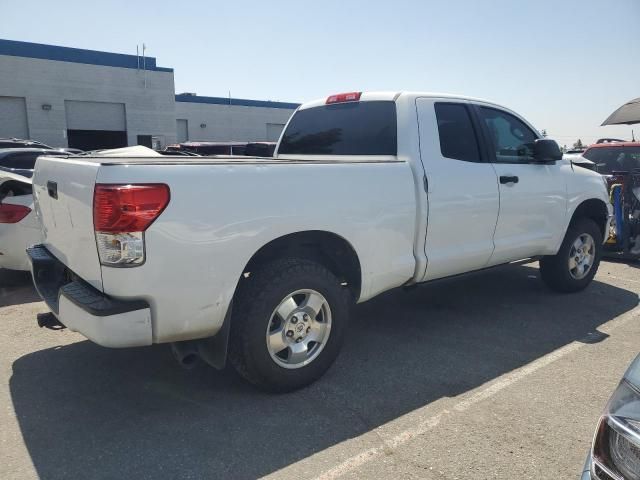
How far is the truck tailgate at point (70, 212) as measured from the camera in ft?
9.18

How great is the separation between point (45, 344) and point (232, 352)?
2.05 m

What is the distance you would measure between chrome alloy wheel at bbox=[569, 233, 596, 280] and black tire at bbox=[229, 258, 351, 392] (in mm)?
3433

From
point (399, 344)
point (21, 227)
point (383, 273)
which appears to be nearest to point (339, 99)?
point (383, 273)

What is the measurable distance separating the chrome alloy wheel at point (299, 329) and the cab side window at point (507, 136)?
236 cm

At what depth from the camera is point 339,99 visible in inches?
189

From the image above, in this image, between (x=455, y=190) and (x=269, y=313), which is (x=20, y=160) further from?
(x=455, y=190)

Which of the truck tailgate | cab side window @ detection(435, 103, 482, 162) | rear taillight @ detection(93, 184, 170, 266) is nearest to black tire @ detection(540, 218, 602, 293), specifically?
cab side window @ detection(435, 103, 482, 162)

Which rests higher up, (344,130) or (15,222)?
(344,130)

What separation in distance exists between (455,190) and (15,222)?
456 cm

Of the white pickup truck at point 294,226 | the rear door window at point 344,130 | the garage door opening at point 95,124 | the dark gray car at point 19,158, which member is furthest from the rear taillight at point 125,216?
the garage door opening at point 95,124

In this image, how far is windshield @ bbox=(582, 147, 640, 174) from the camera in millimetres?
8836

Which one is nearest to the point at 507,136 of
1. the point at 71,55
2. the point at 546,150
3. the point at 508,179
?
the point at 546,150

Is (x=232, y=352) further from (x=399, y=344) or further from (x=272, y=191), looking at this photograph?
(x=399, y=344)

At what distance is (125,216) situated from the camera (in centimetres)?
265
